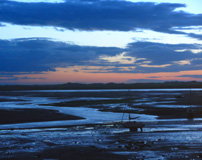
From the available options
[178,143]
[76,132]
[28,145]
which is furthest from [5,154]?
[178,143]

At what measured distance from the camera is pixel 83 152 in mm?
23875

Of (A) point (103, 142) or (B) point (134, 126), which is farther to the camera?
(B) point (134, 126)

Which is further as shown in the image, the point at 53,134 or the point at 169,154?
the point at 53,134

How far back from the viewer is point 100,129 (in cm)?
3531

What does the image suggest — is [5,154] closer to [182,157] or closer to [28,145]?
[28,145]

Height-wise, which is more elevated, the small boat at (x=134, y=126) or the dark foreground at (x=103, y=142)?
the small boat at (x=134, y=126)

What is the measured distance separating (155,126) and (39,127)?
1320 cm

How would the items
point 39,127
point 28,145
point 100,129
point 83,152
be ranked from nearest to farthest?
point 83,152 < point 28,145 < point 100,129 < point 39,127

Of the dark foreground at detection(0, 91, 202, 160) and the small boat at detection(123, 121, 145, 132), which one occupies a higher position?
the small boat at detection(123, 121, 145, 132)

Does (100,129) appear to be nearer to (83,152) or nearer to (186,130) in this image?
(186,130)

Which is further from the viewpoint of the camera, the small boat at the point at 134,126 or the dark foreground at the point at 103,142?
the small boat at the point at 134,126

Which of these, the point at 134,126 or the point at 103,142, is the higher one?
the point at 134,126

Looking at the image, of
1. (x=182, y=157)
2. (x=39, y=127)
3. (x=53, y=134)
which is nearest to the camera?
(x=182, y=157)

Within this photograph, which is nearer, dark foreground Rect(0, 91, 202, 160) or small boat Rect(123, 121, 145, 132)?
dark foreground Rect(0, 91, 202, 160)
